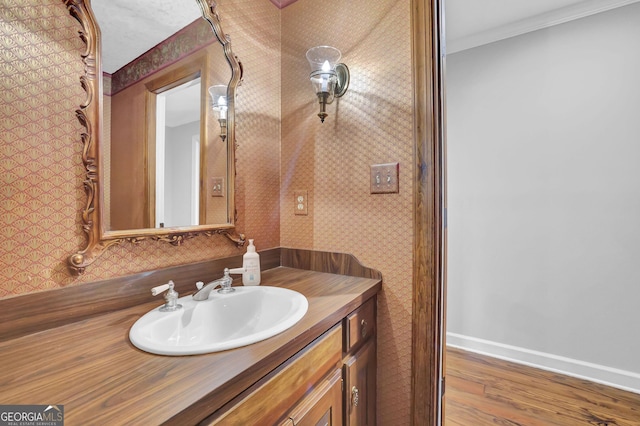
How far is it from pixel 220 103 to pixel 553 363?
2.74 m

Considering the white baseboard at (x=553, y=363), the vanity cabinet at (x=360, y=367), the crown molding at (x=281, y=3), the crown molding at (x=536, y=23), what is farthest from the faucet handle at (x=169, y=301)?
the crown molding at (x=536, y=23)

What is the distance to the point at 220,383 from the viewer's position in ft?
1.76

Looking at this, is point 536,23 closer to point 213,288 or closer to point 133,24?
point 133,24

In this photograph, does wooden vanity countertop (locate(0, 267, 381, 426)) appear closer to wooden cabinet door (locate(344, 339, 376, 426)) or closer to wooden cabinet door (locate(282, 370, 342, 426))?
wooden cabinet door (locate(282, 370, 342, 426))

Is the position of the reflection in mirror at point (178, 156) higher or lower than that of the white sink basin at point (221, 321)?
higher

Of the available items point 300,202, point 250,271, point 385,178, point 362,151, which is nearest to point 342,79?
point 362,151

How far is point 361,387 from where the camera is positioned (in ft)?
3.86

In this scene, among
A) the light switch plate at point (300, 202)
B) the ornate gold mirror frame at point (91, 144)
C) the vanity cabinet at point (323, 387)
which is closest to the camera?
the vanity cabinet at point (323, 387)

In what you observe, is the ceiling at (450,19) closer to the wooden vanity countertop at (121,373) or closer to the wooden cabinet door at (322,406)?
the wooden vanity countertop at (121,373)

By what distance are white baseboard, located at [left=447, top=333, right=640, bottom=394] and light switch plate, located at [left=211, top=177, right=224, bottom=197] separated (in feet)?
7.33

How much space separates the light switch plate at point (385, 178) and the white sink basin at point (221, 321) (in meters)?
0.60

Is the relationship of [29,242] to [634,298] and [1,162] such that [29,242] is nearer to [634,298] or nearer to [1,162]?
[1,162]

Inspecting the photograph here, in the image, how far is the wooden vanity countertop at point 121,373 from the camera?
473 millimetres

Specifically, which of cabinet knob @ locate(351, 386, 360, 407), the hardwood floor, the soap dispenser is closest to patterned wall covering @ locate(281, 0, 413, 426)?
cabinet knob @ locate(351, 386, 360, 407)
